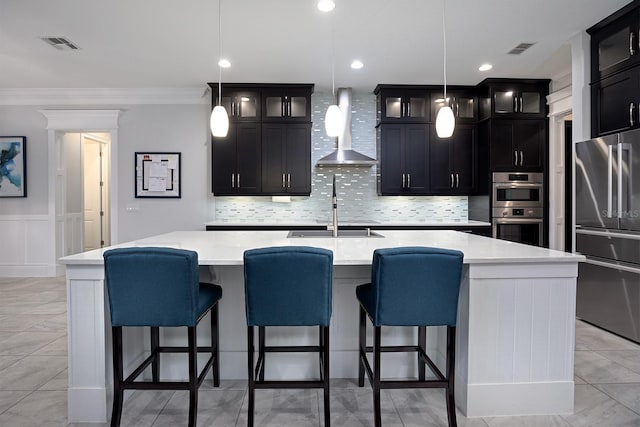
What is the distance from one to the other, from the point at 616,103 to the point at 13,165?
285 inches

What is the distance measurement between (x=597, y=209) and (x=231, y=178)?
4036 millimetres

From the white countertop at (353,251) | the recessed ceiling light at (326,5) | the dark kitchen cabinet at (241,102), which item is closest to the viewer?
the white countertop at (353,251)

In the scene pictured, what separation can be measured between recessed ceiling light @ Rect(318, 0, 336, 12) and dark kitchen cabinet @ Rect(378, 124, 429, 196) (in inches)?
89.6

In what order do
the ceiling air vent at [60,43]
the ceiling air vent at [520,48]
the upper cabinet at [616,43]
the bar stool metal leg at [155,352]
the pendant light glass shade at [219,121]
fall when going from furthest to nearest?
the ceiling air vent at [520,48] → the ceiling air vent at [60,43] → the upper cabinet at [616,43] → the pendant light glass shade at [219,121] → the bar stool metal leg at [155,352]

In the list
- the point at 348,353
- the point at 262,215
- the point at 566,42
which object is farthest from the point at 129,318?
the point at 566,42

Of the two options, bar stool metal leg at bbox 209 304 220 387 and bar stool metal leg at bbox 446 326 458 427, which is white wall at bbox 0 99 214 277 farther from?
bar stool metal leg at bbox 446 326 458 427

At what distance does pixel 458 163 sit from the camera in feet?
17.2

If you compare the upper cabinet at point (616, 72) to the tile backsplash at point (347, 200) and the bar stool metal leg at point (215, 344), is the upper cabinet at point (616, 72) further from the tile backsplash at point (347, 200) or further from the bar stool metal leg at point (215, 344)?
the bar stool metal leg at point (215, 344)

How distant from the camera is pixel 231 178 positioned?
5086 mm

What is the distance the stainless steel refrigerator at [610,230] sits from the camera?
302 cm

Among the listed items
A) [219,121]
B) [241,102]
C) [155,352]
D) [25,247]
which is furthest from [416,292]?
[25,247]

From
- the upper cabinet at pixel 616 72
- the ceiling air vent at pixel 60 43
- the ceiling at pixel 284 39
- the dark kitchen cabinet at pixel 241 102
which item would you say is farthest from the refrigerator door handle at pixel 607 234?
the ceiling air vent at pixel 60 43

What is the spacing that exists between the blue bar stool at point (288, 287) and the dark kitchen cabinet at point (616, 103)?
303cm

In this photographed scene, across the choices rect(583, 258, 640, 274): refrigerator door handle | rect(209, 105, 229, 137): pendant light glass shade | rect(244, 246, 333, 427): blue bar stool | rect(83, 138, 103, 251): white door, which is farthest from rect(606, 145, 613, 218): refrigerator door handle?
rect(83, 138, 103, 251): white door
